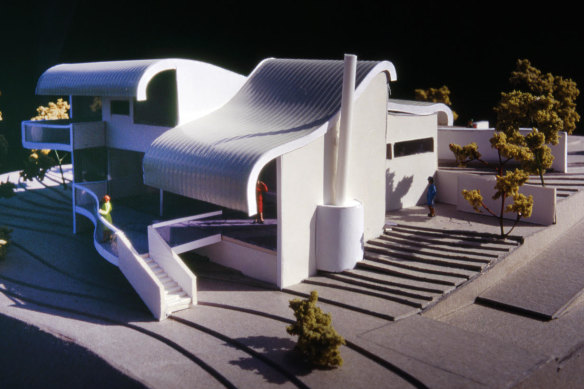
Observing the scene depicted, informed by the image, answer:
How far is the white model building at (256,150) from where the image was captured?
65.2ft

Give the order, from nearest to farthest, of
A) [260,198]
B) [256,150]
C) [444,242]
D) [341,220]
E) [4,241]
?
[256,150]
[341,220]
[444,242]
[260,198]
[4,241]

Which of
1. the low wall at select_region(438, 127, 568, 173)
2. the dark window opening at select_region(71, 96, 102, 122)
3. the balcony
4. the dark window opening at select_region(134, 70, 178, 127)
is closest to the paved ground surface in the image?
the low wall at select_region(438, 127, 568, 173)

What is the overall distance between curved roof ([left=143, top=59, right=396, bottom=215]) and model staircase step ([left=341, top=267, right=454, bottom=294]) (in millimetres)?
4694

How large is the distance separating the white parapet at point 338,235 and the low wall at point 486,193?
756cm

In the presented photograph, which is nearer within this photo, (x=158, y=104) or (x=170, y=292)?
(x=170, y=292)

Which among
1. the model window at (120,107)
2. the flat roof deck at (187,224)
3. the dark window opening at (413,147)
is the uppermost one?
the model window at (120,107)

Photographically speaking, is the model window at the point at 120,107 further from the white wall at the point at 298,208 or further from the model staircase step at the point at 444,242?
the model staircase step at the point at 444,242

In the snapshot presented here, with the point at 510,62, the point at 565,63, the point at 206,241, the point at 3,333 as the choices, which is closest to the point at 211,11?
the point at 510,62

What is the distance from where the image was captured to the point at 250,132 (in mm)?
21766

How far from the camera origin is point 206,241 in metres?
22.2

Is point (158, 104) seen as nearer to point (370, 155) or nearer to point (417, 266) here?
point (370, 155)

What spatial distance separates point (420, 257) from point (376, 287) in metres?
2.67

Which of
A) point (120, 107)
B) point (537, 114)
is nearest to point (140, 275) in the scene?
point (120, 107)

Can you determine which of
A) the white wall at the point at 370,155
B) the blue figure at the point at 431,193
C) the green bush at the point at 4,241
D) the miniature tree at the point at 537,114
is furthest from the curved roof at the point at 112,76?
the miniature tree at the point at 537,114
